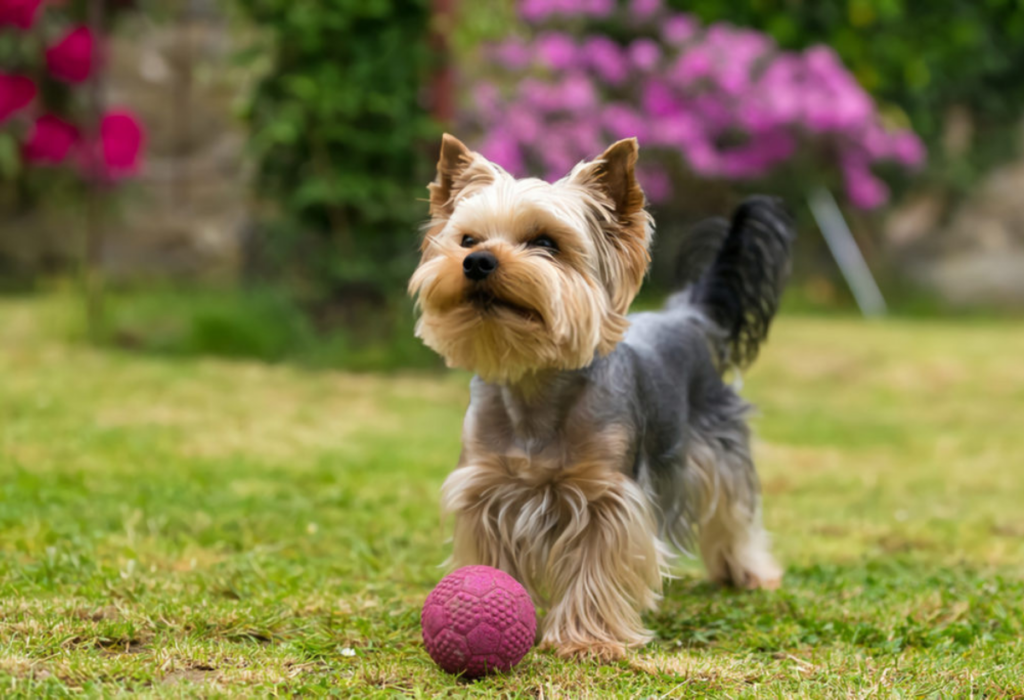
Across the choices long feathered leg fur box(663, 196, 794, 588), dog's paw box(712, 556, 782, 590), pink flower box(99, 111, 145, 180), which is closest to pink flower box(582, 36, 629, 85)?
pink flower box(99, 111, 145, 180)

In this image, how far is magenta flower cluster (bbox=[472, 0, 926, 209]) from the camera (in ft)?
35.2

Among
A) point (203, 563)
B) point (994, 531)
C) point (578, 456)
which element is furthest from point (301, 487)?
point (994, 531)

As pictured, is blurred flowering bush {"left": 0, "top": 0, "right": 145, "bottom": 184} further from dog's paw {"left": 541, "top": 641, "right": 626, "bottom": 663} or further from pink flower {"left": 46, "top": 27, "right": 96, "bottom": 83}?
dog's paw {"left": 541, "top": 641, "right": 626, "bottom": 663}

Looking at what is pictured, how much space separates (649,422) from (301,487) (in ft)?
8.31

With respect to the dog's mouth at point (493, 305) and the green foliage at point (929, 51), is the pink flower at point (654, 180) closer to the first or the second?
the green foliage at point (929, 51)

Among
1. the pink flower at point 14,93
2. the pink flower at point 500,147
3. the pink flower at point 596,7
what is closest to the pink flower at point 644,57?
the pink flower at point 596,7

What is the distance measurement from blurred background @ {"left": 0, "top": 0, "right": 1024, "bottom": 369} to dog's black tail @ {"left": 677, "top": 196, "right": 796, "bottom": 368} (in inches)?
103

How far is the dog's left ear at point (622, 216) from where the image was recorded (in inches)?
145

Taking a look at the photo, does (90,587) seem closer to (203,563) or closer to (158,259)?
(203,563)

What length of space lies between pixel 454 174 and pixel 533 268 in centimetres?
62

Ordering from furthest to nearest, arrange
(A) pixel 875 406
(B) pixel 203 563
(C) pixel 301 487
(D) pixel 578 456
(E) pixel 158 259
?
(E) pixel 158 259 → (A) pixel 875 406 → (C) pixel 301 487 → (B) pixel 203 563 → (D) pixel 578 456

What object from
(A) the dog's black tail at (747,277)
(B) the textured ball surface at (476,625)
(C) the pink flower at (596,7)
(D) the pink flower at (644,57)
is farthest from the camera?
(C) the pink flower at (596,7)

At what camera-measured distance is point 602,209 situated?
367 cm

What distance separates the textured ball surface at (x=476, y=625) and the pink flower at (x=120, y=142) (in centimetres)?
1001
